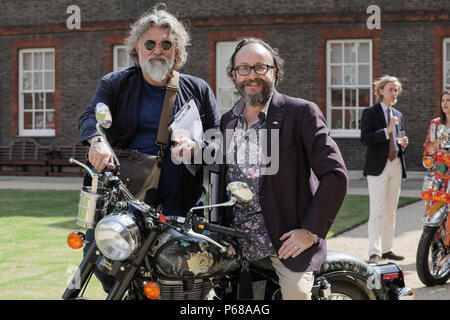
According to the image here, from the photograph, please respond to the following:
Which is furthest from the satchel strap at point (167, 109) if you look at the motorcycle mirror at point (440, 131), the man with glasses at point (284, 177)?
the motorcycle mirror at point (440, 131)

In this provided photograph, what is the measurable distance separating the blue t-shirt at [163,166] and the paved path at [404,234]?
303 cm

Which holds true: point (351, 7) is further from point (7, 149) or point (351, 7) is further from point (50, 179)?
point (7, 149)

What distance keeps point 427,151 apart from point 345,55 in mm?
11010

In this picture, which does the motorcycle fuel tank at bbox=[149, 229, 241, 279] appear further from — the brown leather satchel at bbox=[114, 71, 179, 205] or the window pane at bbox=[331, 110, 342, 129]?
the window pane at bbox=[331, 110, 342, 129]

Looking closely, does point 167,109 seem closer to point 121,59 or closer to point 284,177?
point 284,177

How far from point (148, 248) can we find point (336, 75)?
50.6ft

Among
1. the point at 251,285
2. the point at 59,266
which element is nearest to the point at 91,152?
the point at 251,285

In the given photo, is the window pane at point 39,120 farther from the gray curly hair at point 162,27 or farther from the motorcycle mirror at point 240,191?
the motorcycle mirror at point 240,191

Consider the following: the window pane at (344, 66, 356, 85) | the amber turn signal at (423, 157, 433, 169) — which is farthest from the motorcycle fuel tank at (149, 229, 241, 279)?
the window pane at (344, 66, 356, 85)

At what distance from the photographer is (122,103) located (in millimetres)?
3424

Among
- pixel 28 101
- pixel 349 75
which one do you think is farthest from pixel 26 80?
pixel 349 75

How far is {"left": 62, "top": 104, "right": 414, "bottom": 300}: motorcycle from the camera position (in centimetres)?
256

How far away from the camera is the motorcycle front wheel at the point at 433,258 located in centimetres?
593

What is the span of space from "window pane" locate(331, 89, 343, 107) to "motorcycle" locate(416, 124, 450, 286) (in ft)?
36.8
